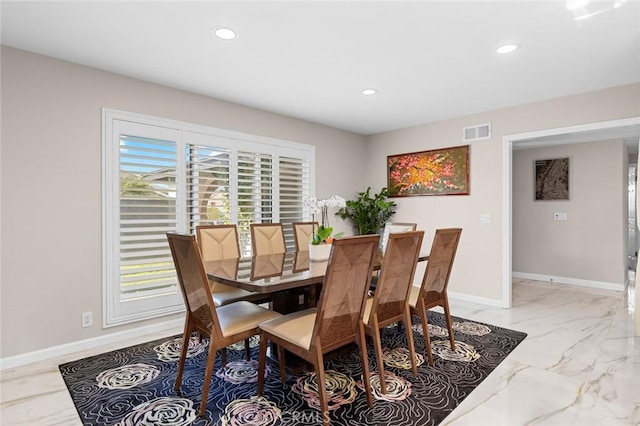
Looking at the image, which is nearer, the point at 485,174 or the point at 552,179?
the point at 485,174

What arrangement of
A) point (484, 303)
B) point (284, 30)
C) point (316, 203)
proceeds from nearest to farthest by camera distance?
point (284, 30) → point (316, 203) → point (484, 303)

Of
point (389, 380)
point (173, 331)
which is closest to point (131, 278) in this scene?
point (173, 331)

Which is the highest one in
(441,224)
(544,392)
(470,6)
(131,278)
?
(470,6)

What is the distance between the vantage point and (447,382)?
2.36 m

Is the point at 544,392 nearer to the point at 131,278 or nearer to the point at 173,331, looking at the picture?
the point at 173,331

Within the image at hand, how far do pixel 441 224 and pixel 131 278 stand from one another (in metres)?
4.06

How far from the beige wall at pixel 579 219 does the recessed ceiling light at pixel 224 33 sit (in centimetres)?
561

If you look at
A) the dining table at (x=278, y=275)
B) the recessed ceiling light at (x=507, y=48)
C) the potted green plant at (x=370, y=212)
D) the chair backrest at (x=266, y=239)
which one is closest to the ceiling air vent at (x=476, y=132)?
the potted green plant at (x=370, y=212)

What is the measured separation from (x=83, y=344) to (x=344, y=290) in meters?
2.62

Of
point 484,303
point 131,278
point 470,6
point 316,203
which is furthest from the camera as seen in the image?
point 484,303

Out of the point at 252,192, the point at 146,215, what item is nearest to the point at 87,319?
the point at 146,215

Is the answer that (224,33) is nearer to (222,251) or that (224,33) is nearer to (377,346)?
(222,251)

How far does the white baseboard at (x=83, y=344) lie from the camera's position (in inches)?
104

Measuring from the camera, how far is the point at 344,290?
6.15ft
